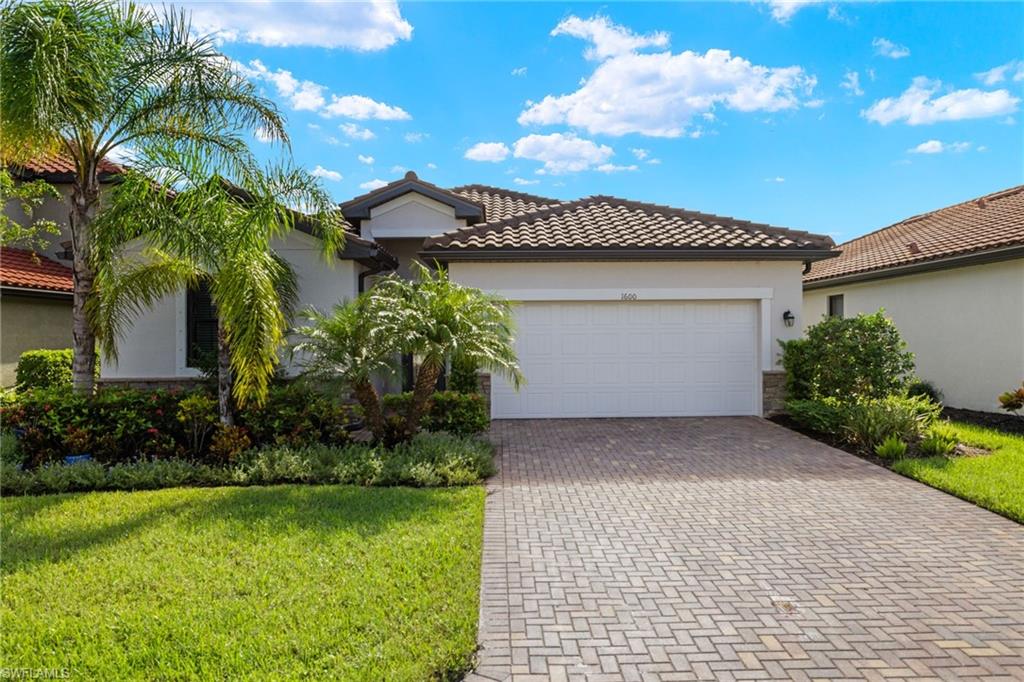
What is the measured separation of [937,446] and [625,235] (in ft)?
21.4

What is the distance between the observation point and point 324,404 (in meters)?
7.92

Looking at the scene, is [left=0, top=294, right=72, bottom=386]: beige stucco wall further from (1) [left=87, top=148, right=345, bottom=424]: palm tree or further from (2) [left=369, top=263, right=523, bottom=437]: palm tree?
(2) [left=369, top=263, right=523, bottom=437]: palm tree

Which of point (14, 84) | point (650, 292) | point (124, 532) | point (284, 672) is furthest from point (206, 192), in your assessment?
point (650, 292)

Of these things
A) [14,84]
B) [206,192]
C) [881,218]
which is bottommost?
[206,192]

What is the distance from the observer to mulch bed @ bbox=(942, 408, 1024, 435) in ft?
32.4

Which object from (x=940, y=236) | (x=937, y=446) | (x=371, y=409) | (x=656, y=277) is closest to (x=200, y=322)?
(x=371, y=409)

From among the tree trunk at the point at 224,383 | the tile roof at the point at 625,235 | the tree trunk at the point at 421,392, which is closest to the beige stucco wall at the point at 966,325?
the tile roof at the point at 625,235

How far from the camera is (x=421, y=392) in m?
7.96

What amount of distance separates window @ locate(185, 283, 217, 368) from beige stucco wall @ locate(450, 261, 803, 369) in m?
5.09

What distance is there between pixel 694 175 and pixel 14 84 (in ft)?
51.4

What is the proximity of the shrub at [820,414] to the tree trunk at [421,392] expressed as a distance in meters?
6.87

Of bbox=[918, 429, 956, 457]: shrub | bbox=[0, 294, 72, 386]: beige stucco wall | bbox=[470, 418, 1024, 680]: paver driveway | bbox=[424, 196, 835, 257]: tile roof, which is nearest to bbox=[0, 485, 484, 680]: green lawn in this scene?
bbox=[470, 418, 1024, 680]: paver driveway

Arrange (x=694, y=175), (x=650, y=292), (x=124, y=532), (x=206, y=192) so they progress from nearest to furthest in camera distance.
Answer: (x=124, y=532) → (x=206, y=192) → (x=650, y=292) → (x=694, y=175)

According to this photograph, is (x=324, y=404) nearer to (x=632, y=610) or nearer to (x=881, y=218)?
(x=632, y=610)
